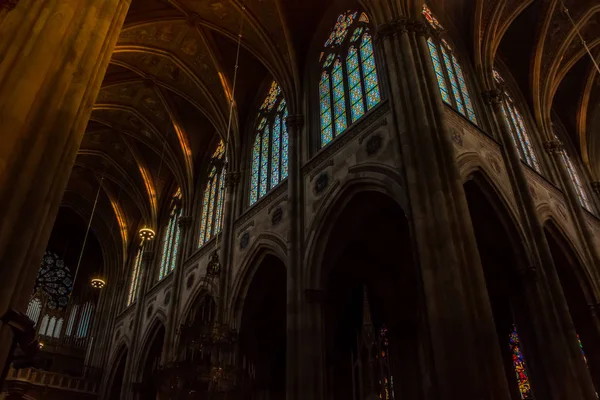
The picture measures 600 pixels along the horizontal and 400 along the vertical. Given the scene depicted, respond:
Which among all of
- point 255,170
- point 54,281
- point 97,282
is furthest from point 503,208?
point 54,281

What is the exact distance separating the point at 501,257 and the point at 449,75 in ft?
17.4

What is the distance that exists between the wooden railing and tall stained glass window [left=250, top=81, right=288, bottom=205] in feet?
39.4

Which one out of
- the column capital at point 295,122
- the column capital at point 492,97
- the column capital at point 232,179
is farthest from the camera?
the column capital at point 232,179

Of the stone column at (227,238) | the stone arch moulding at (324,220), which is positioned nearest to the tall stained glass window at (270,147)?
the stone column at (227,238)

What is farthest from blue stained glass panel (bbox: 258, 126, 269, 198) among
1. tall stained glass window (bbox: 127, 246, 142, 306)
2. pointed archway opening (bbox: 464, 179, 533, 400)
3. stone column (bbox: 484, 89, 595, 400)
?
tall stained glass window (bbox: 127, 246, 142, 306)

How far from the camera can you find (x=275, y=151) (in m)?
16.0

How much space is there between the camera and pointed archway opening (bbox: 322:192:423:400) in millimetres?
12078

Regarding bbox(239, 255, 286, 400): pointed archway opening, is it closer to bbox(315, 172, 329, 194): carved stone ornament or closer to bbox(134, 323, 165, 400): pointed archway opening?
bbox(315, 172, 329, 194): carved stone ornament

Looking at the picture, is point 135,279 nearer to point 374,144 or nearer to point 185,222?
point 185,222

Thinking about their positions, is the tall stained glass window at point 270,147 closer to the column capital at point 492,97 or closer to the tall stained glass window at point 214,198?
the tall stained glass window at point 214,198

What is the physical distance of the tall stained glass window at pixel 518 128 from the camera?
49.4 ft

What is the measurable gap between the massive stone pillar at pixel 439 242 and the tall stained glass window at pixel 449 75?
62.9 inches

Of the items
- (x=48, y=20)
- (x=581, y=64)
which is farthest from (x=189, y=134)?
(x=581, y=64)

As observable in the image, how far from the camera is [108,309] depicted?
25312 mm
